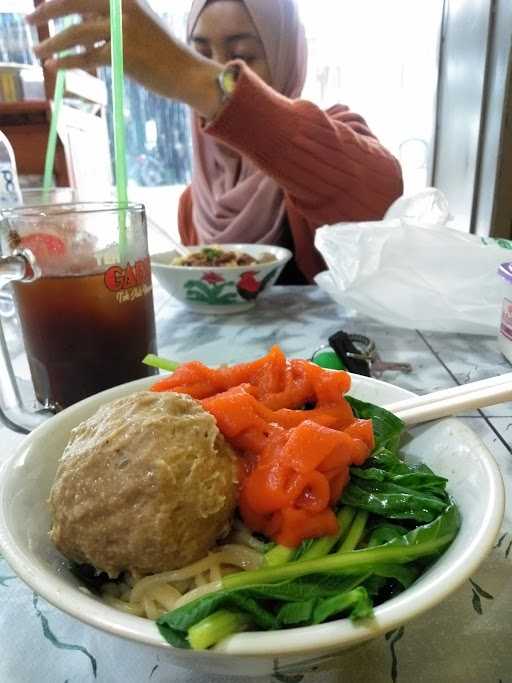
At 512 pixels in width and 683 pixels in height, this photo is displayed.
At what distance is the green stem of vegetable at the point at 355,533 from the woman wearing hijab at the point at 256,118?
4.37 ft

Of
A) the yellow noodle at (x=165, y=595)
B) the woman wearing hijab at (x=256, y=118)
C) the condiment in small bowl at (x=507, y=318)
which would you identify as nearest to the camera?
the yellow noodle at (x=165, y=595)

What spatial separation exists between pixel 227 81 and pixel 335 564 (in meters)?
1.49

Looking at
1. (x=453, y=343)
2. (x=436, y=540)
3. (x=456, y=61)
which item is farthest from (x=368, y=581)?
(x=456, y=61)

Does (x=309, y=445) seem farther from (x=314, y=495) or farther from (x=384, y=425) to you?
(x=384, y=425)

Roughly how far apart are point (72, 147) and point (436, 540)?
2.94 meters

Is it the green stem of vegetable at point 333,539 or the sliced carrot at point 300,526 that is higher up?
the sliced carrot at point 300,526

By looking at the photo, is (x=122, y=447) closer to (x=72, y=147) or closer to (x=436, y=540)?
(x=436, y=540)

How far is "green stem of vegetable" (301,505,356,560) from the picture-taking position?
1.44 feet

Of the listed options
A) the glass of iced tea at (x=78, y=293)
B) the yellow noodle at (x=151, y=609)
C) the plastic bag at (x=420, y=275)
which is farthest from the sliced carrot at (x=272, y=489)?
the plastic bag at (x=420, y=275)

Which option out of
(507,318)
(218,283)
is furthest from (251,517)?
(218,283)

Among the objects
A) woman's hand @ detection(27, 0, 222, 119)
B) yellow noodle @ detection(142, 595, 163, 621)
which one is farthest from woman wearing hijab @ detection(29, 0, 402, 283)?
yellow noodle @ detection(142, 595, 163, 621)

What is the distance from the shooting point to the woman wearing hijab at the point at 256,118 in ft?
4.99

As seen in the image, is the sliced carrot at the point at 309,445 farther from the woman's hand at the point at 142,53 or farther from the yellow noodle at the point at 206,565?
the woman's hand at the point at 142,53

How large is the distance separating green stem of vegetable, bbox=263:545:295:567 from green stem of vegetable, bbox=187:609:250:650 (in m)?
0.07
